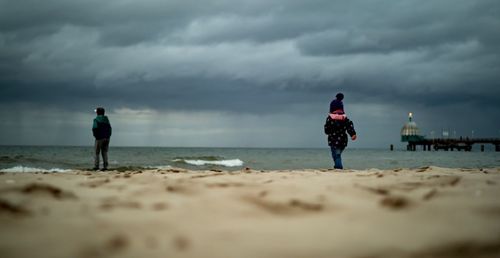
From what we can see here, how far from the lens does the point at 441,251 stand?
1.46m

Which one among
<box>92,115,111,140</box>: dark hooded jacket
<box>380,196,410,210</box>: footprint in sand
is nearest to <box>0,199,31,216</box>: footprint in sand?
<box>380,196,410,210</box>: footprint in sand

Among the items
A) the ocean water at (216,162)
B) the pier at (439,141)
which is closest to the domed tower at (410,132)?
the pier at (439,141)

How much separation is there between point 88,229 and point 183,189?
113 cm

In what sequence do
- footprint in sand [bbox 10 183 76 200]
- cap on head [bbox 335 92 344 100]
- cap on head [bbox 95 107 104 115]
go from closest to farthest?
1. footprint in sand [bbox 10 183 76 200]
2. cap on head [bbox 335 92 344 100]
3. cap on head [bbox 95 107 104 115]

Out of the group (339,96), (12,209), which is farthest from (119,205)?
(339,96)

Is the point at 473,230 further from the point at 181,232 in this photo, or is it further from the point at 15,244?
the point at 15,244

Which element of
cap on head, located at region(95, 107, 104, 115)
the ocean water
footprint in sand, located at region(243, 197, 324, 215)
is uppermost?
cap on head, located at region(95, 107, 104, 115)

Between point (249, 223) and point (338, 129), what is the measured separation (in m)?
7.19

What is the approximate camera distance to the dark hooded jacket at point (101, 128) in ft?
33.2

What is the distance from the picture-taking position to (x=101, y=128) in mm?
10234

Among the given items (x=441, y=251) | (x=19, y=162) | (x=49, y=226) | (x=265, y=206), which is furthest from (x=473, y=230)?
(x=19, y=162)

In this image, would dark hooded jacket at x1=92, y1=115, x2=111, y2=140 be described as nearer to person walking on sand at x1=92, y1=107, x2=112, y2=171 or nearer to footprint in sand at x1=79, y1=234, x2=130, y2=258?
person walking on sand at x1=92, y1=107, x2=112, y2=171

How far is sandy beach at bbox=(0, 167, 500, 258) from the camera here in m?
1.46

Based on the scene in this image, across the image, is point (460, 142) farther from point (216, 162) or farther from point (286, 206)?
point (286, 206)
